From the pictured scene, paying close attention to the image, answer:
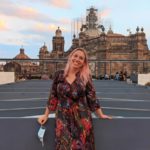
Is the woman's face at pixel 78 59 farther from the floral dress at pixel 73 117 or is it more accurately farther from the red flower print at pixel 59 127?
the red flower print at pixel 59 127

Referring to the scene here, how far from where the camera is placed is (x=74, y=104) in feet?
15.2

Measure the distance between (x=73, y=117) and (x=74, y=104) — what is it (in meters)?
0.14

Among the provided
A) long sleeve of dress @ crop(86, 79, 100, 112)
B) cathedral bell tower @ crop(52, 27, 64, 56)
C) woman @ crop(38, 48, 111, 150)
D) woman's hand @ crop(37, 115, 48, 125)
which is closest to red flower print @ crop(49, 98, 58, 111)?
woman @ crop(38, 48, 111, 150)

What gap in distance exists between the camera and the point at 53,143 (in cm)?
493

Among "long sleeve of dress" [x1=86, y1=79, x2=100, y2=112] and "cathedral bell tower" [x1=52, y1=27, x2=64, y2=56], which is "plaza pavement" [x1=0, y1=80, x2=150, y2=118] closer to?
"long sleeve of dress" [x1=86, y1=79, x2=100, y2=112]

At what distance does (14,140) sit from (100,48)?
254 feet

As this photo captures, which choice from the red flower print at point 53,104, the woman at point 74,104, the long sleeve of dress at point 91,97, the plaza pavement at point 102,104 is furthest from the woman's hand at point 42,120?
the plaza pavement at point 102,104

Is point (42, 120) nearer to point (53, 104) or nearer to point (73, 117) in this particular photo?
point (53, 104)

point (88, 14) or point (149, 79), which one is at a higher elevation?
point (88, 14)

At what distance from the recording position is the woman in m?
4.59

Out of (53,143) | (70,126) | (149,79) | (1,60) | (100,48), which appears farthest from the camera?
(100,48)

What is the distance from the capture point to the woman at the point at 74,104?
459cm

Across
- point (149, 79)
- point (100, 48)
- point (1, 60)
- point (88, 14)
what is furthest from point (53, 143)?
point (88, 14)

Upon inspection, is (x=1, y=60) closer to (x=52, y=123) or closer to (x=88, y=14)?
(x=52, y=123)
